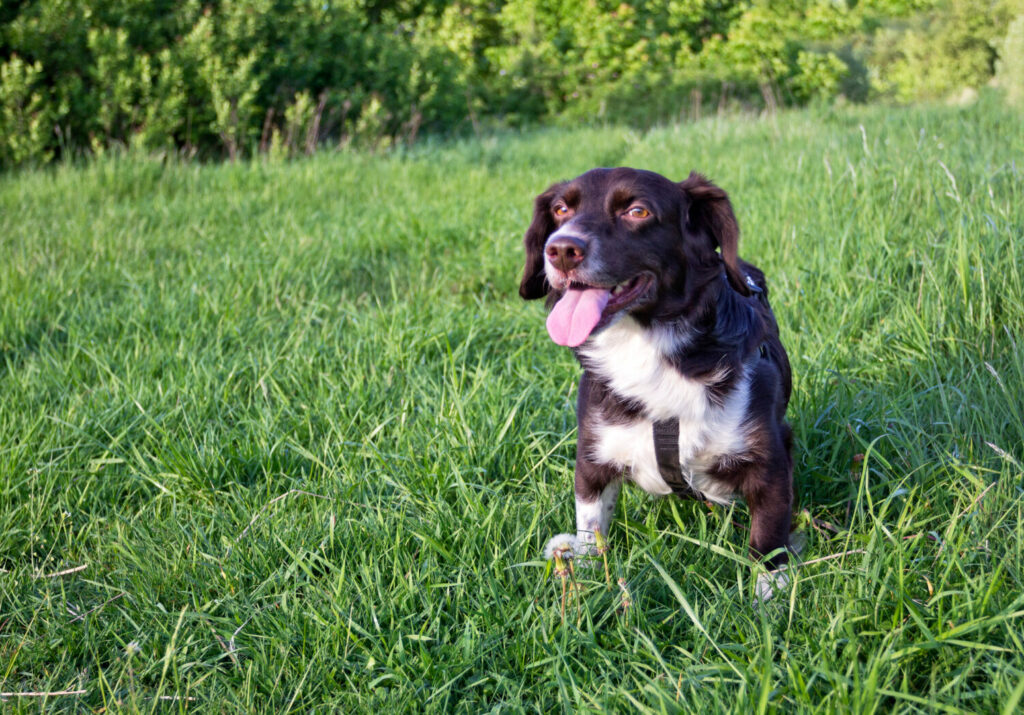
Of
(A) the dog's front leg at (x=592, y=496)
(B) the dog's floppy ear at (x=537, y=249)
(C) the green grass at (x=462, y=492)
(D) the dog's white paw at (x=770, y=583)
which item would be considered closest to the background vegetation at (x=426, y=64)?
(C) the green grass at (x=462, y=492)

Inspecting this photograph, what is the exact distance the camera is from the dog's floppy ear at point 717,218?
84.6 inches

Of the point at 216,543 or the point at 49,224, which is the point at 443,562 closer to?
the point at 216,543

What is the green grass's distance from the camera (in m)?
1.73

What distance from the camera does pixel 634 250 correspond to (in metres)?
2.13

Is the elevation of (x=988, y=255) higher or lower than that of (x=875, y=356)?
higher

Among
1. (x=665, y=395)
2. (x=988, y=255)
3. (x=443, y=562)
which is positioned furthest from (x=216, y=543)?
(x=988, y=255)

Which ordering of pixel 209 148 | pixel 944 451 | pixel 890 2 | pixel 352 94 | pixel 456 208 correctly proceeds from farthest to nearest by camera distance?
pixel 890 2
pixel 352 94
pixel 209 148
pixel 456 208
pixel 944 451

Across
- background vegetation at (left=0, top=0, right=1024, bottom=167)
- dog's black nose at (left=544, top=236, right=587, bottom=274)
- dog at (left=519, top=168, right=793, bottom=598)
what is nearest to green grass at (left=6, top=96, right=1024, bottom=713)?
dog at (left=519, top=168, right=793, bottom=598)

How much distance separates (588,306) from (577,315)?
4 cm

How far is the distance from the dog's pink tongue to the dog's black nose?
90 millimetres

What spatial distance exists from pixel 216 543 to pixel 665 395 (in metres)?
1.39

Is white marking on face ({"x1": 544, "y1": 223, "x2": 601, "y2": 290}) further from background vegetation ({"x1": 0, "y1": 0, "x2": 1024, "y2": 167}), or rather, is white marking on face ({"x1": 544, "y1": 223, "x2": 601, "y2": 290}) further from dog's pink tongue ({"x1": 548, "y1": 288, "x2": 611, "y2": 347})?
background vegetation ({"x1": 0, "y1": 0, "x2": 1024, "y2": 167})

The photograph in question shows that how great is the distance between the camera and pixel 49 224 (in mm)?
5691

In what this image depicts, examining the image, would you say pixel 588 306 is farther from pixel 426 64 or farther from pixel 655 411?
pixel 426 64
